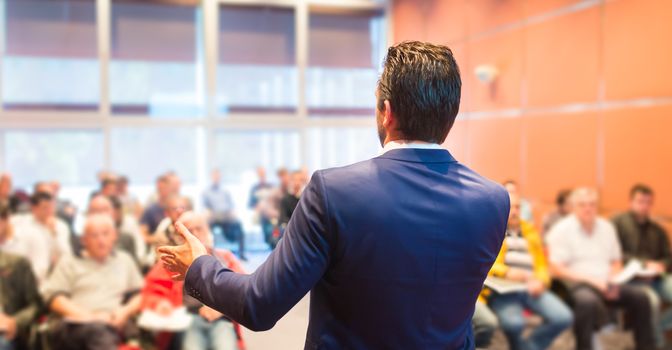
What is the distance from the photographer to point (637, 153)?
425 centimetres

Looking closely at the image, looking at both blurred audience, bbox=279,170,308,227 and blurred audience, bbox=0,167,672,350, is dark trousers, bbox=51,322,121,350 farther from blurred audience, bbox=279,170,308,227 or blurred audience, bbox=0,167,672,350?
blurred audience, bbox=279,170,308,227

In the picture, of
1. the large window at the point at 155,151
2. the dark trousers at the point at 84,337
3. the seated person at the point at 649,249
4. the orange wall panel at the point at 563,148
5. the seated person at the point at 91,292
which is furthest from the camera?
the large window at the point at 155,151

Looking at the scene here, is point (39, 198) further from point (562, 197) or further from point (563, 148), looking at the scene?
point (563, 148)

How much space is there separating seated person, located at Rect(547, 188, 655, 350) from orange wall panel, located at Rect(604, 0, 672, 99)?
969 mm

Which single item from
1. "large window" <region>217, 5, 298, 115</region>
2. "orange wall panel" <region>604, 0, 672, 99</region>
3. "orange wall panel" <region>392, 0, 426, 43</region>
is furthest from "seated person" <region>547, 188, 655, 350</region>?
"large window" <region>217, 5, 298, 115</region>

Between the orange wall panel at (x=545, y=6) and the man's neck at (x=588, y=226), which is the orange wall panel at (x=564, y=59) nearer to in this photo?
the orange wall panel at (x=545, y=6)

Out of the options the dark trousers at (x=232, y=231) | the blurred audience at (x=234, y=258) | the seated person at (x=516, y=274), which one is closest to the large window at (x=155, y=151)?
the blurred audience at (x=234, y=258)

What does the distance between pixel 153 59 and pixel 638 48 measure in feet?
19.6

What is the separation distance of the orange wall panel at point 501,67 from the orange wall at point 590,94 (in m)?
0.02

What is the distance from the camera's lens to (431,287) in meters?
0.87

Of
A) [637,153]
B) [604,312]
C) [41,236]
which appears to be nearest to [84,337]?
[41,236]

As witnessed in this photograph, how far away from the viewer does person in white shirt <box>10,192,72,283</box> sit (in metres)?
3.41

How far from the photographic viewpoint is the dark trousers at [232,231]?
1.10 metres

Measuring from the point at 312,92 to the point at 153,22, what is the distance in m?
2.24
